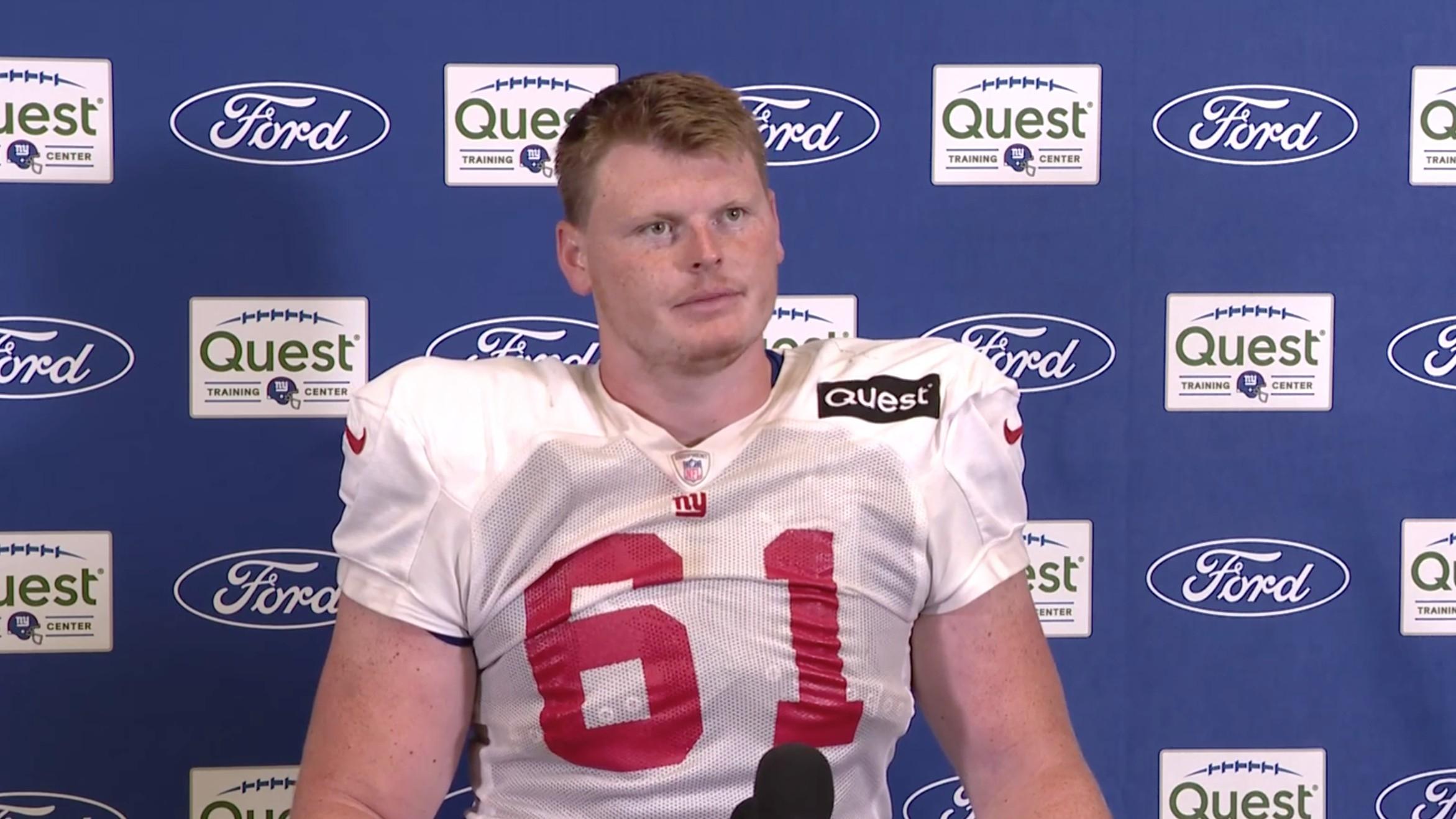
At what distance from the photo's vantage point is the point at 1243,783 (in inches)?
82.9

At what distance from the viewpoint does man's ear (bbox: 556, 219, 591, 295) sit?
5.30 ft

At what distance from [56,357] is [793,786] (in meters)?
1.47

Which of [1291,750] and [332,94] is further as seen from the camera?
[1291,750]

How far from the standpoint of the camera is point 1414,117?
2043 millimetres

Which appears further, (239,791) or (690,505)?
(239,791)

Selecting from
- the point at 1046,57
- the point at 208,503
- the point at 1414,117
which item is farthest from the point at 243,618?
the point at 1414,117

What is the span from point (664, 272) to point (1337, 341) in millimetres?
1013

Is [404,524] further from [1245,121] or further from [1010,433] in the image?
[1245,121]

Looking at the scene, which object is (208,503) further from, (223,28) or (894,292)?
(894,292)

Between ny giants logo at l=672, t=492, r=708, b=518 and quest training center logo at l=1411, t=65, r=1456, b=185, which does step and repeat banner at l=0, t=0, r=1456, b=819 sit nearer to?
quest training center logo at l=1411, t=65, r=1456, b=185

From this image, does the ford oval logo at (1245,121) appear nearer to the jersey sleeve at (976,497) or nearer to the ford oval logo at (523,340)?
the jersey sleeve at (976,497)

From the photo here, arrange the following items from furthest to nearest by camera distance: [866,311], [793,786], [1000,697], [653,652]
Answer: [866,311]
[1000,697]
[653,652]
[793,786]

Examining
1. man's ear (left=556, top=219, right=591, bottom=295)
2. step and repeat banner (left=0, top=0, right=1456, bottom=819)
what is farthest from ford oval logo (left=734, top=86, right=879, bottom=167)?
man's ear (left=556, top=219, right=591, bottom=295)

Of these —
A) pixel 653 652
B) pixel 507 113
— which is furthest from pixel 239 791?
pixel 507 113
